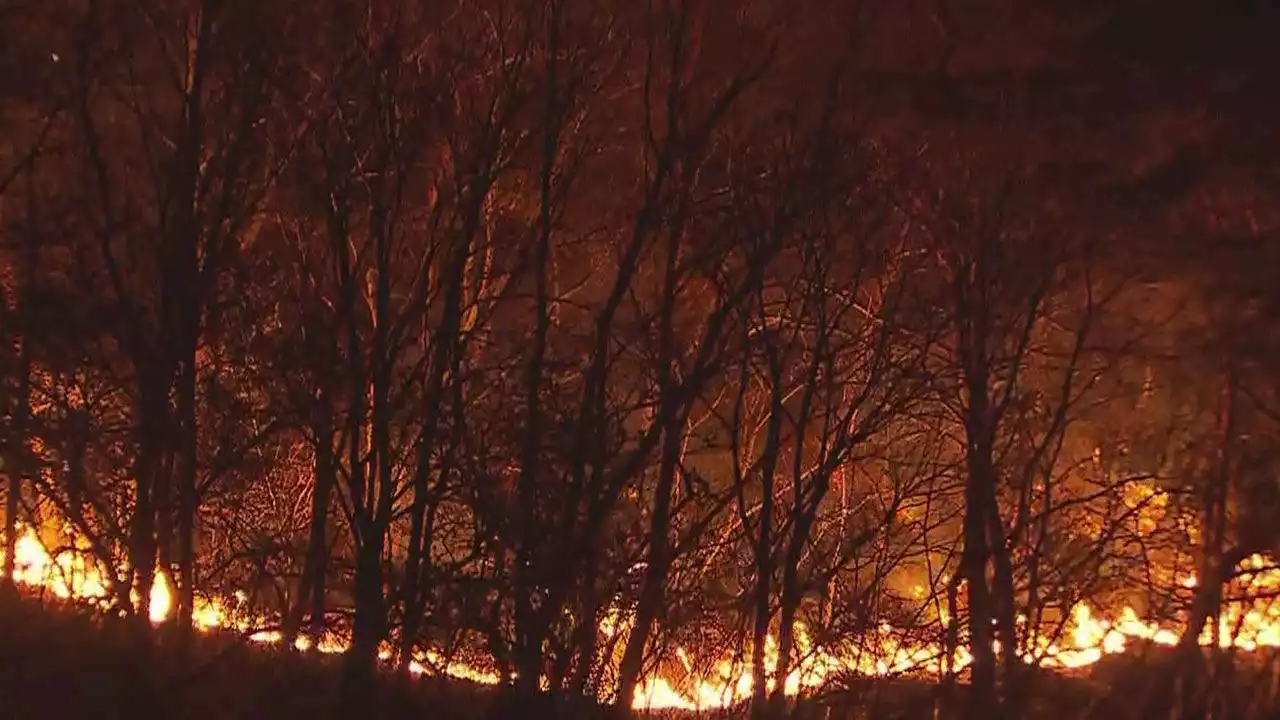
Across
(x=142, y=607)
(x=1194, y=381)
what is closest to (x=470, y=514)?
(x=142, y=607)

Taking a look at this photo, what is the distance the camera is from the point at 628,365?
11.0 meters

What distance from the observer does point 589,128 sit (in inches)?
448

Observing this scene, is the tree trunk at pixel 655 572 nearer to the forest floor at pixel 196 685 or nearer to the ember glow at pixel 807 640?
the ember glow at pixel 807 640

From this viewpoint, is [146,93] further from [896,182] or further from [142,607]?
[896,182]

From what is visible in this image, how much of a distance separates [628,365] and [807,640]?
104 inches

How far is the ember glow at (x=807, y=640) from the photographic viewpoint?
10258mm

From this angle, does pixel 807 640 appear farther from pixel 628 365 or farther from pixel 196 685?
pixel 196 685

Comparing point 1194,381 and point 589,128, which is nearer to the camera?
point 589,128

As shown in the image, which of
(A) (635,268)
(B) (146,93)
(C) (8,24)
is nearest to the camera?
(C) (8,24)

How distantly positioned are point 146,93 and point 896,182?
19.0 ft

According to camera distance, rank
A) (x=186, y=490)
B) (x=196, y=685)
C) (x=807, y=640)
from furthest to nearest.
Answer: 1. (x=807, y=640)
2. (x=186, y=490)
3. (x=196, y=685)

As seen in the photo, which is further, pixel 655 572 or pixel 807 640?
Answer: pixel 807 640


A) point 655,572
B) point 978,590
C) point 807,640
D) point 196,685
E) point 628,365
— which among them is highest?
point 628,365

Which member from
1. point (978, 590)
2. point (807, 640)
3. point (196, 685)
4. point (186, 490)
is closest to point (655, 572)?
point (807, 640)
